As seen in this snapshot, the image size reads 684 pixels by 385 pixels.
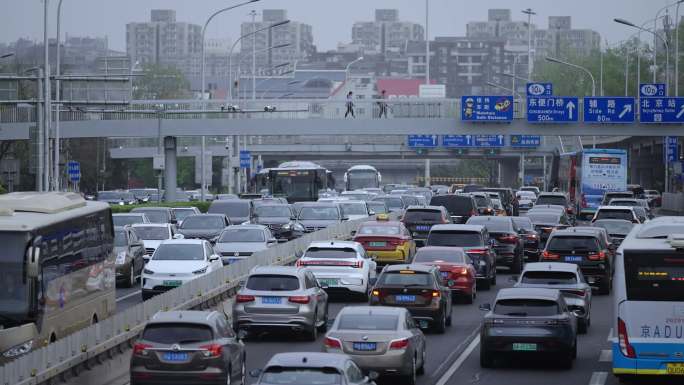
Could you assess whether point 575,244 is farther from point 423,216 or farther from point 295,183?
point 295,183

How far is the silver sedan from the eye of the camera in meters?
20.4

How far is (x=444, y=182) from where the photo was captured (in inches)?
6742

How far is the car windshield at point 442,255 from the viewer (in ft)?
107

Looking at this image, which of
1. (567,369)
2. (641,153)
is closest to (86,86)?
(567,369)

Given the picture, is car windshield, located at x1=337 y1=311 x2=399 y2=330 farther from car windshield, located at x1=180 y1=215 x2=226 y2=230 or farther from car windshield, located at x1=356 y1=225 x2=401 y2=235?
car windshield, located at x1=180 y1=215 x2=226 y2=230

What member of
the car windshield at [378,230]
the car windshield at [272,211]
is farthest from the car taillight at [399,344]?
the car windshield at [272,211]

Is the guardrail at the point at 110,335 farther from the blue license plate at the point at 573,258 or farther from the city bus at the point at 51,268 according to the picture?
the blue license plate at the point at 573,258

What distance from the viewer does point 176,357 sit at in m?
18.9

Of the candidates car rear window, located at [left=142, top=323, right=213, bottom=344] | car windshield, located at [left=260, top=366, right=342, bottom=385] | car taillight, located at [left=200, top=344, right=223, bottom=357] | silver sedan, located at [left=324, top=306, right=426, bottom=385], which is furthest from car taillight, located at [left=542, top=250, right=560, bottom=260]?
car windshield, located at [left=260, top=366, right=342, bottom=385]

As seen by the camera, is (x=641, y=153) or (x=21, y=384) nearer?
(x=21, y=384)

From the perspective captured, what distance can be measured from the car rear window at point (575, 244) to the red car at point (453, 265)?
3.68 meters

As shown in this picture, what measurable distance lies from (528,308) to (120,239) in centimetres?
1669

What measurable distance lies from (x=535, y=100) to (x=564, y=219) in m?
15.8

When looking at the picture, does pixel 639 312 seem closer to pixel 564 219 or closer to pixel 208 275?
pixel 208 275
